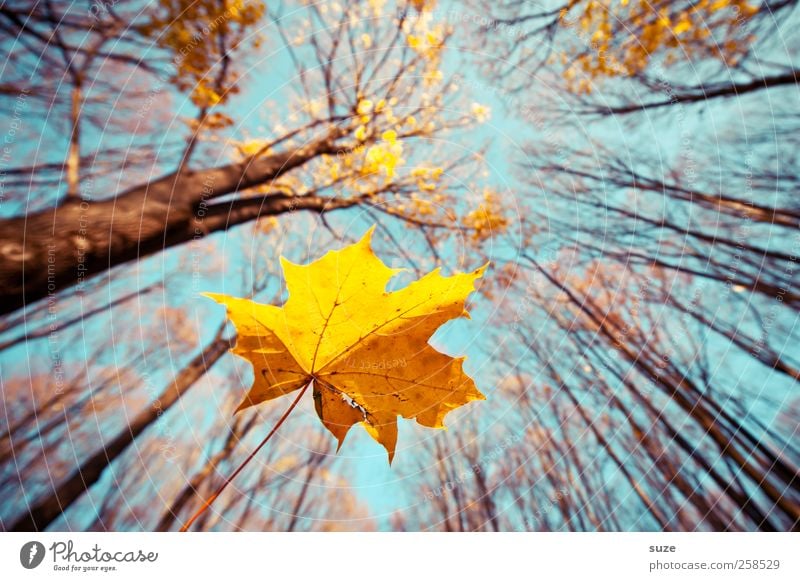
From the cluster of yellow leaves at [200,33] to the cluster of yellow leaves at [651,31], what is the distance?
106 cm

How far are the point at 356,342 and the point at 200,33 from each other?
1.09 m

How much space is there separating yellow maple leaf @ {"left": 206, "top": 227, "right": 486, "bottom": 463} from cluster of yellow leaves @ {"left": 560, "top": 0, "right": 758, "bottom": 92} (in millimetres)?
986

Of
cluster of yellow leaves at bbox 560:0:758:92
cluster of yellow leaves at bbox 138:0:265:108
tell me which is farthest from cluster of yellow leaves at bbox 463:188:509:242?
cluster of yellow leaves at bbox 138:0:265:108

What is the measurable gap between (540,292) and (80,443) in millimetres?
1694

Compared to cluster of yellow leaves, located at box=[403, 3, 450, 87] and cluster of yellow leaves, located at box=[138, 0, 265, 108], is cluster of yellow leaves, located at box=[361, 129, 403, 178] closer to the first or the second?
cluster of yellow leaves, located at box=[403, 3, 450, 87]

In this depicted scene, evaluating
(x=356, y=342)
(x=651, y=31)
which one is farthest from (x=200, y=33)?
(x=651, y=31)

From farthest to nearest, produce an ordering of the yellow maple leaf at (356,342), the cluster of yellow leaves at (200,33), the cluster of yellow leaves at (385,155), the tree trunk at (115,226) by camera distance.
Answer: the cluster of yellow leaves at (385,155)
the cluster of yellow leaves at (200,33)
the tree trunk at (115,226)
the yellow maple leaf at (356,342)

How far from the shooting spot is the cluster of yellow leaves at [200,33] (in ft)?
3.67

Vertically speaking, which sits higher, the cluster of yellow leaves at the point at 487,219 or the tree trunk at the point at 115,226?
the tree trunk at the point at 115,226

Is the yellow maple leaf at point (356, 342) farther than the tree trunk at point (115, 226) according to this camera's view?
No

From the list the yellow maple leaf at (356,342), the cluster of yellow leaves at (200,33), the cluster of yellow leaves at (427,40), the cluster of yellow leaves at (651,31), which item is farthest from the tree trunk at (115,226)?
the cluster of yellow leaves at (651,31)

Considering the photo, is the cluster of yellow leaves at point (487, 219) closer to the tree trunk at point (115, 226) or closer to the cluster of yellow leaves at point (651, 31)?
the cluster of yellow leaves at point (651, 31)

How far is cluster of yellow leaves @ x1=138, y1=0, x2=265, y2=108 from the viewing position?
1.12 m
